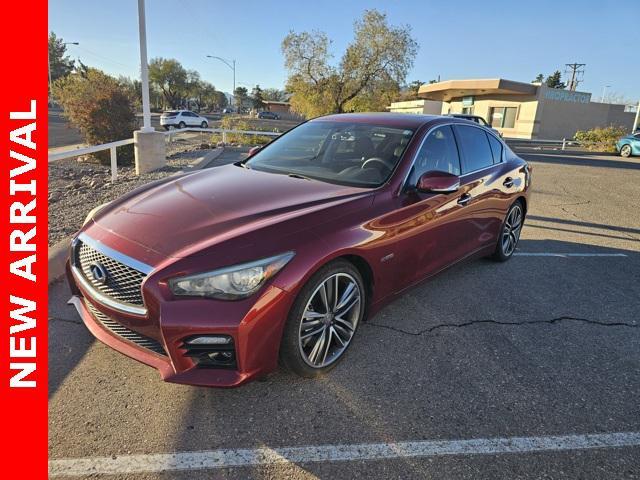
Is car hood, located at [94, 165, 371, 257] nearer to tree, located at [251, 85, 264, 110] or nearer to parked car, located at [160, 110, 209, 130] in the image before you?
parked car, located at [160, 110, 209, 130]

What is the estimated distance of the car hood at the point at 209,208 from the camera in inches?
105

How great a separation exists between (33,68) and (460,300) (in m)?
4.59

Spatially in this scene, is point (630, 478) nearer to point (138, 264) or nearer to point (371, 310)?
point (371, 310)

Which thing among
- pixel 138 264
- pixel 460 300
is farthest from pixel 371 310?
pixel 138 264

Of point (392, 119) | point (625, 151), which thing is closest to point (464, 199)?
point (392, 119)

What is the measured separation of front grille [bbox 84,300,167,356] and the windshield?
1.79 metres

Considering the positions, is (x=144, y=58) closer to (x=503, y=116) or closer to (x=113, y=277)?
(x=113, y=277)

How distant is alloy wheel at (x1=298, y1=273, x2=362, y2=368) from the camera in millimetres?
2823

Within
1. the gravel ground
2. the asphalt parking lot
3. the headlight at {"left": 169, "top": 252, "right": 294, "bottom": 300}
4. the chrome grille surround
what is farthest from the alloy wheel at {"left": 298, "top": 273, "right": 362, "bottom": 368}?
the gravel ground

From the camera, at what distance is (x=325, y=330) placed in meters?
2.96

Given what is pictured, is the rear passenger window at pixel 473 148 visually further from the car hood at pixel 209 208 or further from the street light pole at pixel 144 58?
the street light pole at pixel 144 58

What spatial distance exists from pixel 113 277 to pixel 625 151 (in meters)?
28.3

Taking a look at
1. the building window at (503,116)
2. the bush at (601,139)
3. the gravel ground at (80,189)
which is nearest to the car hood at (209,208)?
the gravel ground at (80,189)

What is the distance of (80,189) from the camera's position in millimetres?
8539
